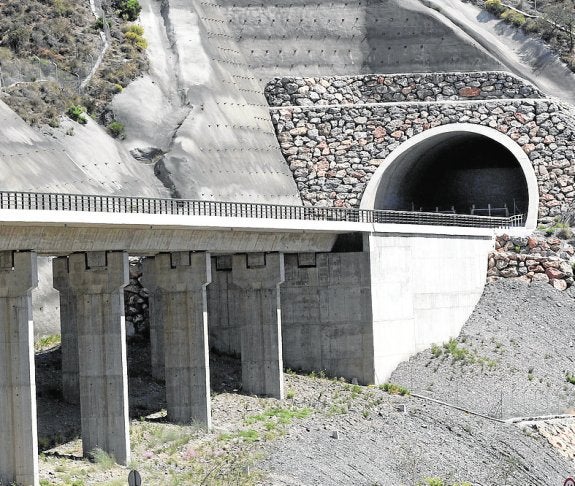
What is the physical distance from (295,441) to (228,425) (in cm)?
287

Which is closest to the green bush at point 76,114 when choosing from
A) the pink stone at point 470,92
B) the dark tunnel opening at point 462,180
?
the dark tunnel opening at point 462,180

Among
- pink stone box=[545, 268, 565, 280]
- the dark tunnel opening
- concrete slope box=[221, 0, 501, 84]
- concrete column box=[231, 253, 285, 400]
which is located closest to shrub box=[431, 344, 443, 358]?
pink stone box=[545, 268, 565, 280]

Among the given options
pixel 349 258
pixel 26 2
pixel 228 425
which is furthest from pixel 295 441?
pixel 26 2

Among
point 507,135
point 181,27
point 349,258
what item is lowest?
point 349,258

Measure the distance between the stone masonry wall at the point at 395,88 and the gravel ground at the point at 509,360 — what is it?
1385 cm

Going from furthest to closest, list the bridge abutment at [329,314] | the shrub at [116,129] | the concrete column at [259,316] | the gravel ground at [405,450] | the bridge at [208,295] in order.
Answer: the shrub at [116,129] < the bridge abutment at [329,314] < the concrete column at [259,316] < the gravel ground at [405,450] < the bridge at [208,295]

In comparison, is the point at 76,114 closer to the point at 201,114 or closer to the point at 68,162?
the point at 68,162

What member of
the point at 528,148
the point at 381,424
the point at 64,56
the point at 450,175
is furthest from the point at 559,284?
the point at 64,56

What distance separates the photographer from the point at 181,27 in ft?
251

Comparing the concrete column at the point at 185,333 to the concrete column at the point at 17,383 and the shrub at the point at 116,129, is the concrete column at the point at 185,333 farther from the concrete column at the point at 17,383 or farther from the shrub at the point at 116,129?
the shrub at the point at 116,129

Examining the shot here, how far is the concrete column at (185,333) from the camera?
46906 millimetres

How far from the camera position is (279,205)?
52625 mm

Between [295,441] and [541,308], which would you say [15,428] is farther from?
[541,308]

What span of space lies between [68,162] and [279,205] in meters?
11.3
